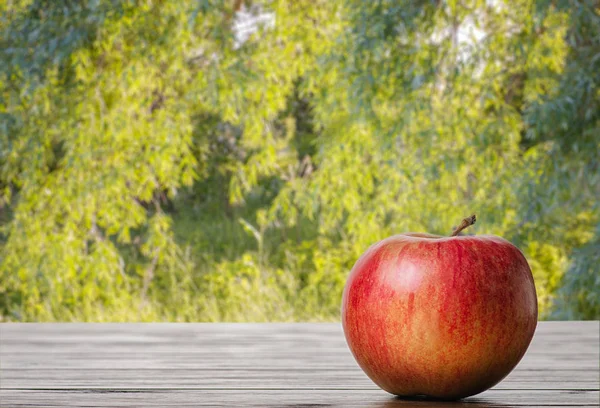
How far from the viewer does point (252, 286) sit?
14.8ft

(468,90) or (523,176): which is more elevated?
(468,90)

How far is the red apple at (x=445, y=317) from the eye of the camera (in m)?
0.60

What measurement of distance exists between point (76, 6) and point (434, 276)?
3348 millimetres

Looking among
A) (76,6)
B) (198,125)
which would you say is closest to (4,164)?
(76,6)

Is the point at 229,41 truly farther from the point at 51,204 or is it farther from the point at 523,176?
the point at 523,176

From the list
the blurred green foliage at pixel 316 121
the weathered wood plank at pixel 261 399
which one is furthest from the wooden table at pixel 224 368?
the blurred green foliage at pixel 316 121

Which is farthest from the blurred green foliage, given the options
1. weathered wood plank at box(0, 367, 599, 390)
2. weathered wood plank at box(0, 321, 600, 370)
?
weathered wood plank at box(0, 367, 599, 390)

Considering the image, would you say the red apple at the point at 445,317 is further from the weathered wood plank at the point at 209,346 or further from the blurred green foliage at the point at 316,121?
the blurred green foliage at the point at 316,121

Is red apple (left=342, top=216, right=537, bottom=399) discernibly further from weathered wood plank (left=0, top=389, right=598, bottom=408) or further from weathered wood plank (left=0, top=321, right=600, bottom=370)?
weathered wood plank (left=0, top=321, right=600, bottom=370)

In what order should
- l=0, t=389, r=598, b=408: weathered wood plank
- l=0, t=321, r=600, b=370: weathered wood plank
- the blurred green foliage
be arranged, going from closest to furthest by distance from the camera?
l=0, t=389, r=598, b=408: weathered wood plank
l=0, t=321, r=600, b=370: weathered wood plank
the blurred green foliage

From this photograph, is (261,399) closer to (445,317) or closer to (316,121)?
(445,317)

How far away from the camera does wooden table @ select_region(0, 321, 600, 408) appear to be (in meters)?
0.59

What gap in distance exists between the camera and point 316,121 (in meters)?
4.05

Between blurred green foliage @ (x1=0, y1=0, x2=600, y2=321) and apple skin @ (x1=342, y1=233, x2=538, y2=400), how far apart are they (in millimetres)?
2606
